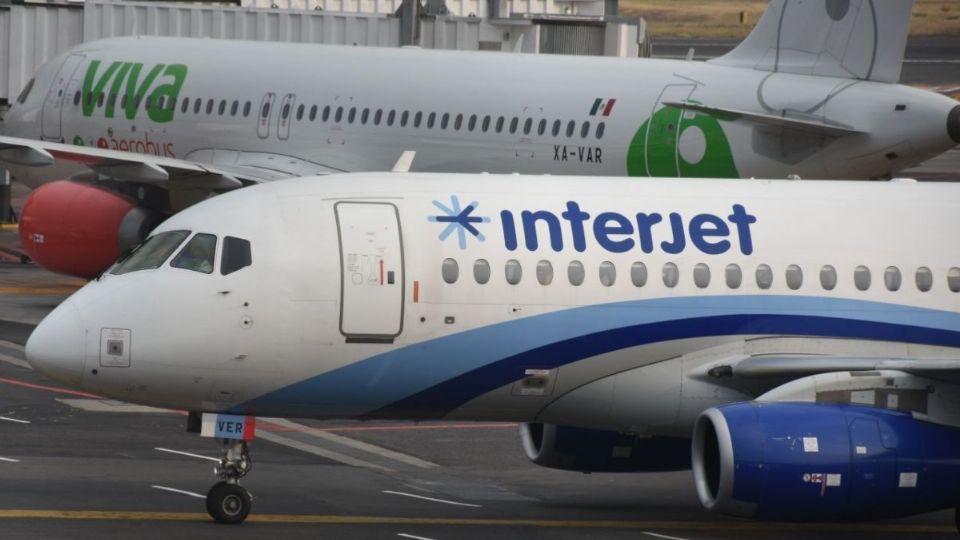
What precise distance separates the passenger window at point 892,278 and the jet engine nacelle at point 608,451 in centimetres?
291

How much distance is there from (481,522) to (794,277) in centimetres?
435

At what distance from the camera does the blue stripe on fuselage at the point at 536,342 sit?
2020cm

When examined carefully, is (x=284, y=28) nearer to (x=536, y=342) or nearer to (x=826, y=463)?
(x=536, y=342)

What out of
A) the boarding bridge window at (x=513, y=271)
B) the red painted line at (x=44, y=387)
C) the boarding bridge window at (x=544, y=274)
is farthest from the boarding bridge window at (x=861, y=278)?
the red painted line at (x=44, y=387)

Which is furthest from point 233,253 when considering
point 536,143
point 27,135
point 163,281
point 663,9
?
point 663,9

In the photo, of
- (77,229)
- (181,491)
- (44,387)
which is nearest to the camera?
(181,491)

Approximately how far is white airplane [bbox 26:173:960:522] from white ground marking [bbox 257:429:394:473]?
14.4 ft

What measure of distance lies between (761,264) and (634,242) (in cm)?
143

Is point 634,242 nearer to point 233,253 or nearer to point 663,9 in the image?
point 233,253

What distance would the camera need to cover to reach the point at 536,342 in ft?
67.0

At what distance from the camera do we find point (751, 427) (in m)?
19.0

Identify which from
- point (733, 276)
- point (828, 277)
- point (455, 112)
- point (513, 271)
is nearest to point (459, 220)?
point (513, 271)

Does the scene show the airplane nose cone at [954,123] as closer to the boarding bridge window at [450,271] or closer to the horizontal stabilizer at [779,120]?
the horizontal stabilizer at [779,120]

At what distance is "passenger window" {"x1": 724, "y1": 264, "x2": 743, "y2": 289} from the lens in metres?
21.0
